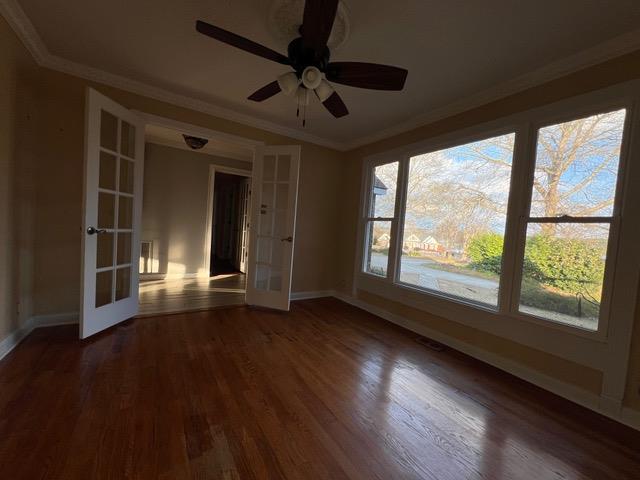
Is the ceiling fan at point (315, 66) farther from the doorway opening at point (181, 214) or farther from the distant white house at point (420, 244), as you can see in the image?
the doorway opening at point (181, 214)

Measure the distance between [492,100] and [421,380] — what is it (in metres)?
2.52

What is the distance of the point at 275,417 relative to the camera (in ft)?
5.05

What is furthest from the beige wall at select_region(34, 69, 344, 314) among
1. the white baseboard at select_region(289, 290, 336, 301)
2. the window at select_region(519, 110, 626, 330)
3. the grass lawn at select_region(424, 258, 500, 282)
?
the window at select_region(519, 110, 626, 330)

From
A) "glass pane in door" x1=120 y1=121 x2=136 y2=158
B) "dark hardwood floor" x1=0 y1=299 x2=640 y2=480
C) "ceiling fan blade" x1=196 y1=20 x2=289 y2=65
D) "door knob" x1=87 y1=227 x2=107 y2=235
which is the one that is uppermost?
"ceiling fan blade" x1=196 y1=20 x2=289 y2=65

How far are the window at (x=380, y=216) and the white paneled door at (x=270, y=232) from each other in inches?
46.8

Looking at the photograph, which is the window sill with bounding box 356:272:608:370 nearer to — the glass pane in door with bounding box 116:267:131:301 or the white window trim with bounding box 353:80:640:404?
the white window trim with bounding box 353:80:640:404

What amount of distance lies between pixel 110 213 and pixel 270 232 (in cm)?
167

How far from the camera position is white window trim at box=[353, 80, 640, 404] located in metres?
1.71

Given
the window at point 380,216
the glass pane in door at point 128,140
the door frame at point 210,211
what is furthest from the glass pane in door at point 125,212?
the window at point 380,216

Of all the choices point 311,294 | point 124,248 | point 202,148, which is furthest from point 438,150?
point 202,148

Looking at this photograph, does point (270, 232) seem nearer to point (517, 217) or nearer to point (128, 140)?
point (128, 140)

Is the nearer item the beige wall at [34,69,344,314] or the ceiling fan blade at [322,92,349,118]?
the ceiling fan blade at [322,92,349,118]

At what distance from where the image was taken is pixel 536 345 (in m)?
2.10

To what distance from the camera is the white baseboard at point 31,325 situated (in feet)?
6.53
